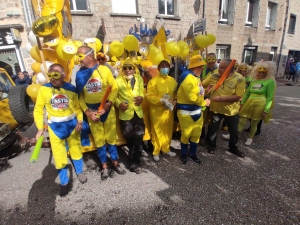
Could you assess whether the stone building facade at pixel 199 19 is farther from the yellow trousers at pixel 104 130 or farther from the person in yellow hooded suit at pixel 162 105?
the yellow trousers at pixel 104 130

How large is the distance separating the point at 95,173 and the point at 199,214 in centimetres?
185

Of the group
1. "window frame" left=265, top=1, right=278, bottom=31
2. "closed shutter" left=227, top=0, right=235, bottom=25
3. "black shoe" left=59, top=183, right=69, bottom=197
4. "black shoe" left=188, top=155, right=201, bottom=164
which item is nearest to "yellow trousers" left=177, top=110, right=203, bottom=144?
"black shoe" left=188, top=155, right=201, bottom=164

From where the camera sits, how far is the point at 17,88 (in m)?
3.87

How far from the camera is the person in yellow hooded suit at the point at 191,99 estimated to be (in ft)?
8.91

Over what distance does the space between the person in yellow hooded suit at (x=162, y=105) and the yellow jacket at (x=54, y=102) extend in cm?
126

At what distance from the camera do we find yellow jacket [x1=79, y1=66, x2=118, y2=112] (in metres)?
2.53

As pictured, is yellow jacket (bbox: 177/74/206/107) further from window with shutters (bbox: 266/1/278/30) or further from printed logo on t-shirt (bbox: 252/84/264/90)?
window with shutters (bbox: 266/1/278/30)

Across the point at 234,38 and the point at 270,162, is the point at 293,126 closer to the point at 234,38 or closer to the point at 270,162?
the point at 270,162

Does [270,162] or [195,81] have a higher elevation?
[195,81]

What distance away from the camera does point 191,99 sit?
270 centimetres

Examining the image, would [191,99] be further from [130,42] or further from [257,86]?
[130,42]

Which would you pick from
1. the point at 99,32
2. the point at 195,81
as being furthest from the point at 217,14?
the point at 195,81

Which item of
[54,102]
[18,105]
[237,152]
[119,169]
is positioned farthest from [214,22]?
[54,102]

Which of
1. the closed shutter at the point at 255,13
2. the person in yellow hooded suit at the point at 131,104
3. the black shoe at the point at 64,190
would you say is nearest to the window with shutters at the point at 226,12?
the closed shutter at the point at 255,13
